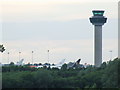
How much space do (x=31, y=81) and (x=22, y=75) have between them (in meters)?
2.71

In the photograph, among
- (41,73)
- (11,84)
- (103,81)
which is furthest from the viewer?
(41,73)

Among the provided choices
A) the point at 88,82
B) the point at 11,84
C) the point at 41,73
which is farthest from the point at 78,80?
the point at 11,84

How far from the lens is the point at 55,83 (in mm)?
98750

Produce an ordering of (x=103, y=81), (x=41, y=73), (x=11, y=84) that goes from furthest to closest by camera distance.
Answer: (x=41, y=73), (x=103, y=81), (x=11, y=84)

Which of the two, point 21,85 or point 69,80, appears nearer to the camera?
point 21,85

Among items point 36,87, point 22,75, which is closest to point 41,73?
point 22,75

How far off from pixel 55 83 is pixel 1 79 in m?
10.2

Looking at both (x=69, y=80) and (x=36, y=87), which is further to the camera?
(x=69, y=80)

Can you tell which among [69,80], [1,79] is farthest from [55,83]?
[1,79]

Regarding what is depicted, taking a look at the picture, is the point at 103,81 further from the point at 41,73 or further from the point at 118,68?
the point at 41,73

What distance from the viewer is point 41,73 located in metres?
106

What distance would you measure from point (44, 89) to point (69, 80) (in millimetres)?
12170

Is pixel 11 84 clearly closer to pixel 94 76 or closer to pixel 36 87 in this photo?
pixel 36 87

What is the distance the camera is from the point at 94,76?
358 feet
